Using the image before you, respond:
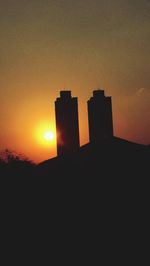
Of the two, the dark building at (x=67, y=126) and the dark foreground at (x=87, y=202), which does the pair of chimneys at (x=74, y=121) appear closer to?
the dark building at (x=67, y=126)

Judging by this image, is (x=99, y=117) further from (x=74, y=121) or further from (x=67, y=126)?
(x=67, y=126)

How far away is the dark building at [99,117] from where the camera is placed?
78.4ft

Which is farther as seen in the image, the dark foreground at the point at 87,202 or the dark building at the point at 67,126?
the dark building at the point at 67,126

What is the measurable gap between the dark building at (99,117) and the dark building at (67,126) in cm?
99

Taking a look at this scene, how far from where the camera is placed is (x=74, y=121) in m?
24.0

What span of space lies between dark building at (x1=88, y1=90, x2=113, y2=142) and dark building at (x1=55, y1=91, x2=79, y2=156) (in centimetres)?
99

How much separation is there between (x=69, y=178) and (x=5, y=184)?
12.5 ft

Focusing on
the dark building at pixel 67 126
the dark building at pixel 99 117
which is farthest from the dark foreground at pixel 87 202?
the dark building at pixel 99 117

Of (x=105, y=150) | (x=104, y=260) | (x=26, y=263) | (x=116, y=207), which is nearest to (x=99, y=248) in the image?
(x=104, y=260)

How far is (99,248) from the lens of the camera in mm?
15539

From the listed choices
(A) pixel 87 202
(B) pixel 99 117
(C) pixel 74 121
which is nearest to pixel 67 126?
(C) pixel 74 121

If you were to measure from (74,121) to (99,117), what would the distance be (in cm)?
166

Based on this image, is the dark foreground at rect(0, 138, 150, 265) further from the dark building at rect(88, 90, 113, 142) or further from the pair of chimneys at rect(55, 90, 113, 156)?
the dark building at rect(88, 90, 113, 142)

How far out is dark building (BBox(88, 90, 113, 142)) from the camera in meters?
23.9
